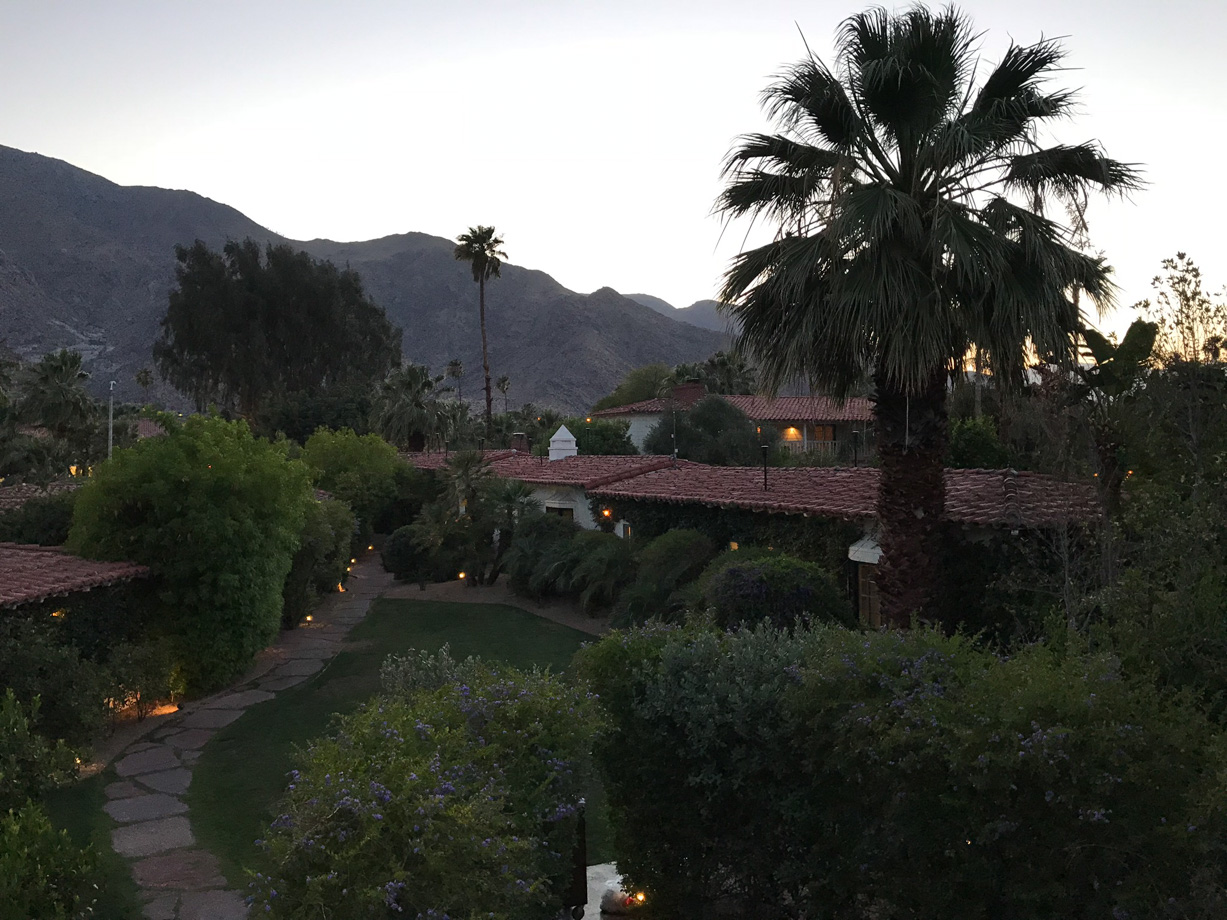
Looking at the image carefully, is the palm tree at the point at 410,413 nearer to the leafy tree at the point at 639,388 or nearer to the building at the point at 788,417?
the building at the point at 788,417

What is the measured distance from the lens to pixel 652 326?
140 meters

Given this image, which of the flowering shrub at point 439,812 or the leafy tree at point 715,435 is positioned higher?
the leafy tree at point 715,435

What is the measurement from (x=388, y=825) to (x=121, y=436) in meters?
35.1

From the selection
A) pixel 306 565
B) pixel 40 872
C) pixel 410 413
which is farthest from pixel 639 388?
pixel 40 872

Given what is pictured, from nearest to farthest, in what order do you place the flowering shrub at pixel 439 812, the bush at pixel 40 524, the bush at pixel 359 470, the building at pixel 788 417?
the flowering shrub at pixel 439 812
the bush at pixel 40 524
the bush at pixel 359 470
the building at pixel 788 417

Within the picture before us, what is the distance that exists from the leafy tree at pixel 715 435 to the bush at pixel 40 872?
29.5 meters

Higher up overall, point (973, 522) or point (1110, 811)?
point (973, 522)

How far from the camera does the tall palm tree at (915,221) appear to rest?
9984 mm

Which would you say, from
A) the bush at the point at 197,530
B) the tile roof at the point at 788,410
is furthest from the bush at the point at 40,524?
the tile roof at the point at 788,410

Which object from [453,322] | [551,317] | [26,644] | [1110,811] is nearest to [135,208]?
[453,322]

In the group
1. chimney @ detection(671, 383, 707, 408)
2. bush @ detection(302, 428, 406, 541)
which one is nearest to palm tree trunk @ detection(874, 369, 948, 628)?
bush @ detection(302, 428, 406, 541)

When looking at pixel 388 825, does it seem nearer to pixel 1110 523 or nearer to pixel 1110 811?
pixel 1110 811

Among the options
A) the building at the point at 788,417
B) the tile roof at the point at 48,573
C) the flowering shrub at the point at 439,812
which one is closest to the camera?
the flowering shrub at the point at 439,812

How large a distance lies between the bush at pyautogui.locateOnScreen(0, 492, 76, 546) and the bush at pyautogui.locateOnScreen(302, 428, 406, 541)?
45.0 ft
